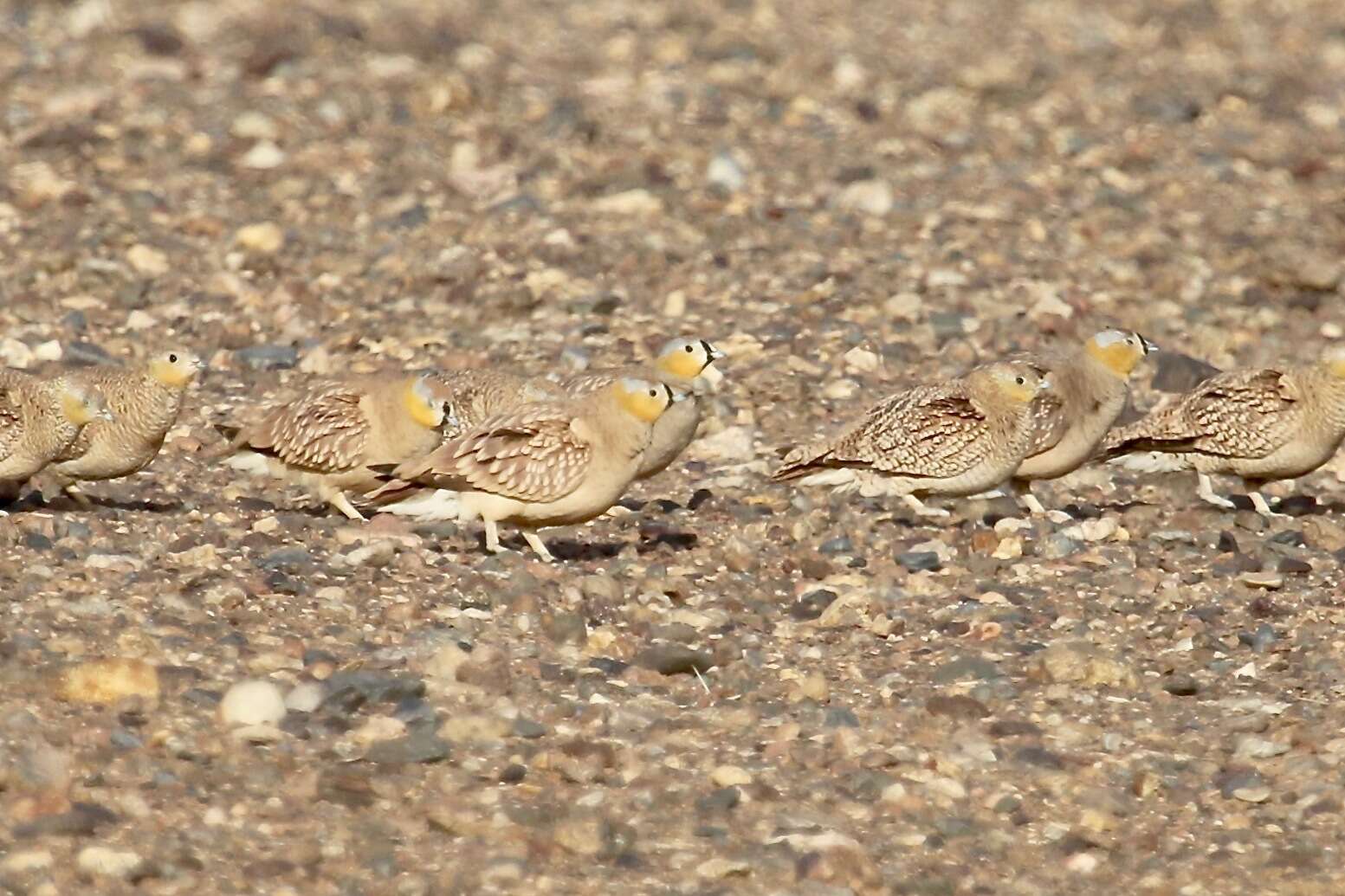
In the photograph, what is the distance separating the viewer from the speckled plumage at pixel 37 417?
30.5ft

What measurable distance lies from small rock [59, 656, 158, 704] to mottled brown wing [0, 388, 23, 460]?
6.18ft

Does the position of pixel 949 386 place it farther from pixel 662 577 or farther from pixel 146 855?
pixel 146 855

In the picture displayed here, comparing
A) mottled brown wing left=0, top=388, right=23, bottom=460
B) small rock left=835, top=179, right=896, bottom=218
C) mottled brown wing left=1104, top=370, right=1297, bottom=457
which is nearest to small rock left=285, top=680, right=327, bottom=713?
mottled brown wing left=0, top=388, right=23, bottom=460

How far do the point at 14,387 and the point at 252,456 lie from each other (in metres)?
1.43

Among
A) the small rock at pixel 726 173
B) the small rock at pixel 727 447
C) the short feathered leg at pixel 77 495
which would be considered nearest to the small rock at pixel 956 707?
the small rock at pixel 727 447

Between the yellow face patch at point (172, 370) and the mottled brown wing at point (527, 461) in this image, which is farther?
Answer: the yellow face patch at point (172, 370)

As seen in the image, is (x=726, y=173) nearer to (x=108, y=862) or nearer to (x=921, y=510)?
(x=921, y=510)

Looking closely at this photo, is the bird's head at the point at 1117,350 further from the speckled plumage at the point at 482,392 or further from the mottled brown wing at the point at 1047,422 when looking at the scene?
the speckled plumage at the point at 482,392

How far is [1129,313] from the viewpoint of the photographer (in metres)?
14.1

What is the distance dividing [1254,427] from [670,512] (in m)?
2.67

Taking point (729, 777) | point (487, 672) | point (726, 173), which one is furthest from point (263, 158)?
point (729, 777)

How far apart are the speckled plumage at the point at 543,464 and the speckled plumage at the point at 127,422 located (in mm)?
1052

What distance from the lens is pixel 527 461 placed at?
944cm

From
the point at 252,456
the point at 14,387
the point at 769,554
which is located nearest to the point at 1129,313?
the point at 769,554
